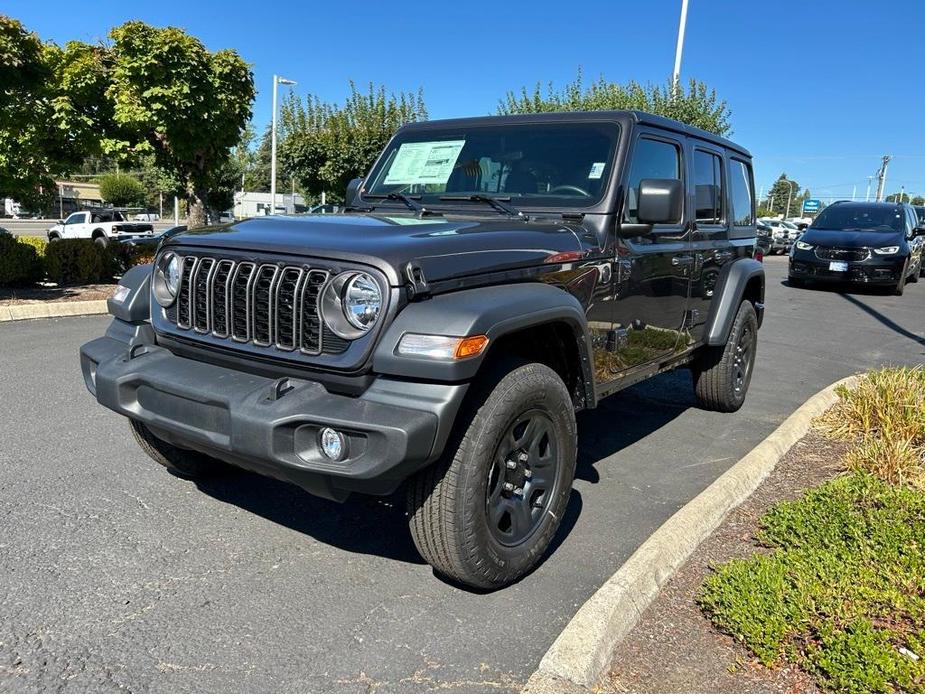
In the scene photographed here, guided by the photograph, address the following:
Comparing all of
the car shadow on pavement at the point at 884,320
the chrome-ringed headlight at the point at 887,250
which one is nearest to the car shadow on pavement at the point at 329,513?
the car shadow on pavement at the point at 884,320

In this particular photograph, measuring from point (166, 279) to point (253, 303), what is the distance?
2.23 feet

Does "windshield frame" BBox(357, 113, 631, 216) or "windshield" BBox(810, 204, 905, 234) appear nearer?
"windshield frame" BBox(357, 113, 631, 216)

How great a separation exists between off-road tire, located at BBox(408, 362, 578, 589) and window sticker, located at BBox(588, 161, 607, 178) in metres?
1.31

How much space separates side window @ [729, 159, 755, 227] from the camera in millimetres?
5520

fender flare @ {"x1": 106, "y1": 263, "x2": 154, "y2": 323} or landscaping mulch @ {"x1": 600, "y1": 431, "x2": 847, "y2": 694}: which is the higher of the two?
fender flare @ {"x1": 106, "y1": 263, "x2": 154, "y2": 323}

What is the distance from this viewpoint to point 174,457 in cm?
382

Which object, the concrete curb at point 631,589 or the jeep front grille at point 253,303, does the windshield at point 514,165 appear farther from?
the concrete curb at point 631,589

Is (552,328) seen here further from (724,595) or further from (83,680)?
(83,680)

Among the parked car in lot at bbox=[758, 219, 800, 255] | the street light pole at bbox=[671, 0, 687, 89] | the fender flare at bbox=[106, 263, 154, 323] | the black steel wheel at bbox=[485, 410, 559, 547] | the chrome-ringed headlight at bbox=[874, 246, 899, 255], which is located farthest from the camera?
the parked car in lot at bbox=[758, 219, 800, 255]

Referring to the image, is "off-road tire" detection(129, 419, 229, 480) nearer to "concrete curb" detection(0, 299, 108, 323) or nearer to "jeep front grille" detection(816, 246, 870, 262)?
"concrete curb" detection(0, 299, 108, 323)

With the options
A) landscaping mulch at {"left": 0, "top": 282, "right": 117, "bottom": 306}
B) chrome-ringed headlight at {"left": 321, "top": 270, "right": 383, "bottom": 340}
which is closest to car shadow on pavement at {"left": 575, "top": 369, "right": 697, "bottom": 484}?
chrome-ringed headlight at {"left": 321, "top": 270, "right": 383, "bottom": 340}

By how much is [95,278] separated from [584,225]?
10064mm

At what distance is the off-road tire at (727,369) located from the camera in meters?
5.47

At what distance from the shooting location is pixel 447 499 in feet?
8.70
